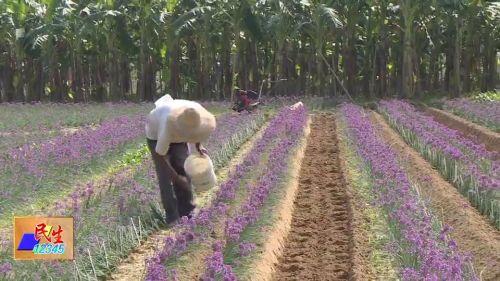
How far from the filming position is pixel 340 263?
5750 millimetres

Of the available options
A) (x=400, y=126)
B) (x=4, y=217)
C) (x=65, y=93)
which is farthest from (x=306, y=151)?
(x=65, y=93)

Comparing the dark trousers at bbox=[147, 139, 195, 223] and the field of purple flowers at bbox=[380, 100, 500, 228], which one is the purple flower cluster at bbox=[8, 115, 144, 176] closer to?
the dark trousers at bbox=[147, 139, 195, 223]

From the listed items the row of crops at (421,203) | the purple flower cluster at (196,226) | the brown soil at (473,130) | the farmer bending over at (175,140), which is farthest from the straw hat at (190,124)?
the brown soil at (473,130)

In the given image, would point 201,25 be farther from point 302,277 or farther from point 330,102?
point 302,277

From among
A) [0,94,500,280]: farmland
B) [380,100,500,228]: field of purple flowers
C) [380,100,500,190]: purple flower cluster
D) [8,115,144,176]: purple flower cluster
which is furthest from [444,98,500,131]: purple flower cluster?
[8,115,144,176]: purple flower cluster

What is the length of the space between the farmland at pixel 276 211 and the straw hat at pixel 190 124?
2.29 feet

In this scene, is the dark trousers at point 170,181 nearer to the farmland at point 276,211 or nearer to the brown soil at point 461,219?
the farmland at point 276,211

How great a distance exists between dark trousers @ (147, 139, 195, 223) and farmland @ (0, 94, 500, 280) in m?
0.18

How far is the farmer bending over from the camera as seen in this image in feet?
20.2

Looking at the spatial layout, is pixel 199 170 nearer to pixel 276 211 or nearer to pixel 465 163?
pixel 276 211

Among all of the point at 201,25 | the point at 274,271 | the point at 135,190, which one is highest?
the point at 201,25

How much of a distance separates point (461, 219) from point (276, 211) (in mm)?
1767

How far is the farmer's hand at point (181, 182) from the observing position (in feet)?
21.8

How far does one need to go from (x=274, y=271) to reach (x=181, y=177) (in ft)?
5.20
